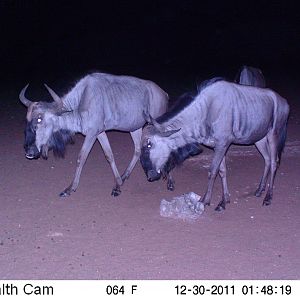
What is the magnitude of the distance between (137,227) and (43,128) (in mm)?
2138

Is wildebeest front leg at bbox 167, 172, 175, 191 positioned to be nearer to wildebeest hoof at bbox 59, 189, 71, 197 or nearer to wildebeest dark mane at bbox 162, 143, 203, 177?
wildebeest dark mane at bbox 162, 143, 203, 177

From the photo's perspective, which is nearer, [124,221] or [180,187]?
[124,221]

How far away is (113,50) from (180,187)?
25.1 meters

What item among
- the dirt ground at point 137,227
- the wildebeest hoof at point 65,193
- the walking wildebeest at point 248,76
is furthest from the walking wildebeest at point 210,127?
the walking wildebeest at point 248,76

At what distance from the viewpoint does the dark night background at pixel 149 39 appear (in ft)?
80.0

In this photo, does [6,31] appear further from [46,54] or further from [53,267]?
[53,267]

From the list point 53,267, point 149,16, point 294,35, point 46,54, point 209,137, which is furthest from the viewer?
point 149,16

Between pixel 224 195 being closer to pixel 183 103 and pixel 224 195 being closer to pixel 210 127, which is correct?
pixel 210 127

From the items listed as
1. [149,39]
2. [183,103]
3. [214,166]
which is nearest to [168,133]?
[183,103]

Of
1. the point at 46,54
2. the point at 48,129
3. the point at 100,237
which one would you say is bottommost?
the point at 46,54

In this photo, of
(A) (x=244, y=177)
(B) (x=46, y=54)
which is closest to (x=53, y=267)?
(A) (x=244, y=177)

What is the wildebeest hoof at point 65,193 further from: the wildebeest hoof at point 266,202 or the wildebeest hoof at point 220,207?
the wildebeest hoof at point 266,202

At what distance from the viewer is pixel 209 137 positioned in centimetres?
721

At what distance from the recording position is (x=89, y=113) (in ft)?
25.3
